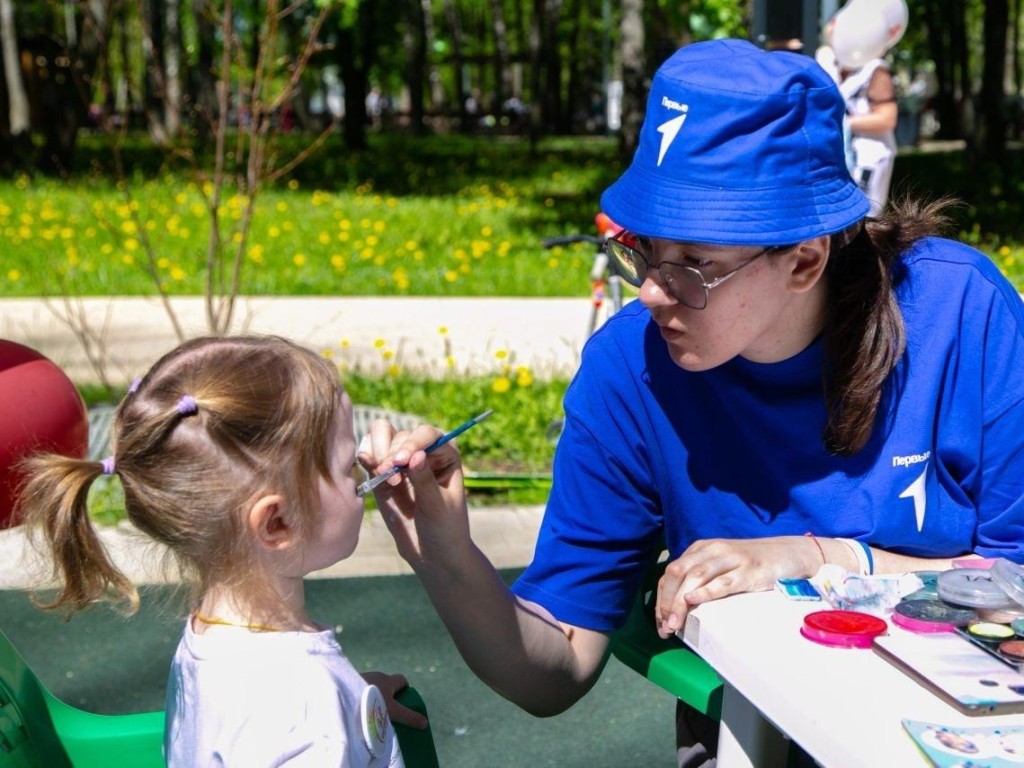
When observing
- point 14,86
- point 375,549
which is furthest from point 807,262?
point 14,86

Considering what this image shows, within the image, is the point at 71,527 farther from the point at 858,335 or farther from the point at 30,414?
the point at 858,335

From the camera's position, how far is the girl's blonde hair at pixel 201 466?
1693mm

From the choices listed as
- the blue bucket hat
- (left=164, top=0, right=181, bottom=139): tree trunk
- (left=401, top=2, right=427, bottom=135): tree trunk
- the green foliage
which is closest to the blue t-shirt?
the blue bucket hat

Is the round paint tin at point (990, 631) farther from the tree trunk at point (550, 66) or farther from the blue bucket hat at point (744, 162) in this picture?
the tree trunk at point (550, 66)

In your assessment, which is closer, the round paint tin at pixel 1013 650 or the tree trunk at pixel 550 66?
the round paint tin at pixel 1013 650

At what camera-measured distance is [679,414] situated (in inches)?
80.0

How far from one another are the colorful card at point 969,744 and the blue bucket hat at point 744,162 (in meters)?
0.69

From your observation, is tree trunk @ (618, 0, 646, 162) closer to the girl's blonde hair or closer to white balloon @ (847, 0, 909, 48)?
white balloon @ (847, 0, 909, 48)

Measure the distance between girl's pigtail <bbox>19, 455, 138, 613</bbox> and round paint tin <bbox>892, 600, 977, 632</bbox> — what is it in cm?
90

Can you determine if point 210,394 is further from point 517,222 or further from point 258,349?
point 517,222

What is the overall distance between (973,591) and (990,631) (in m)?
0.08

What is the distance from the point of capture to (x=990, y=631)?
60.2 inches

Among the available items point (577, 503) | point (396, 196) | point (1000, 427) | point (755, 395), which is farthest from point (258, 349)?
point (396, 196)

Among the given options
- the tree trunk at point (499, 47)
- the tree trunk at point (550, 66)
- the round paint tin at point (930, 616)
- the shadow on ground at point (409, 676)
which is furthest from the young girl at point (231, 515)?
the tree trunk at point (499, 47)
